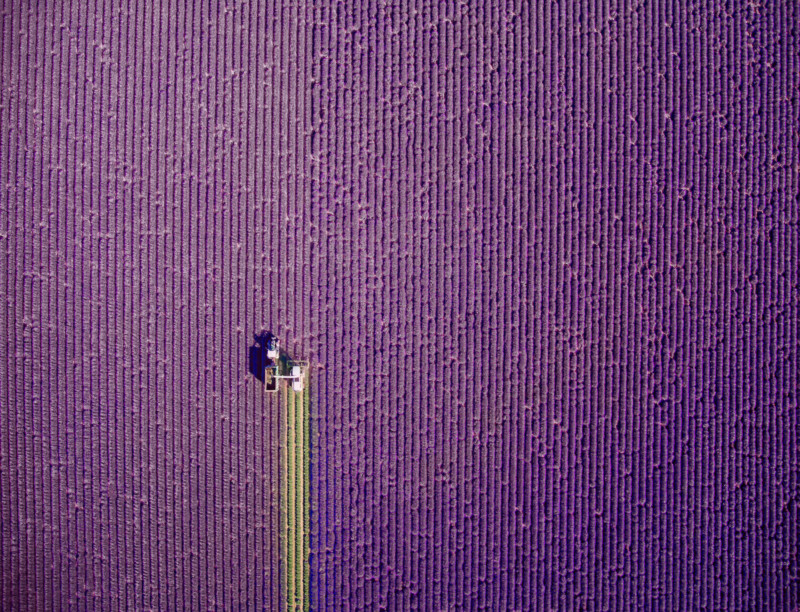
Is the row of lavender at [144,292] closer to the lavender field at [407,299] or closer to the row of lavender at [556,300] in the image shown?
the lavender field at [407,299]

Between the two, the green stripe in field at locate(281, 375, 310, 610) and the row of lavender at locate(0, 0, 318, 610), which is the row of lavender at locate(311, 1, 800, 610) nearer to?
the green stripe in field at locate(281, 375, 310, 610)

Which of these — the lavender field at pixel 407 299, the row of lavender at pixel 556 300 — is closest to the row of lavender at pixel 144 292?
the lavender field at pixel 407 299

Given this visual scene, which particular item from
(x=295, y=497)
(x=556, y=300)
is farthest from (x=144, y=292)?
(x=556, y=300)

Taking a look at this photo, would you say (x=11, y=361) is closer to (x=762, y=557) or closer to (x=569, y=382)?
(x=569, y=382)

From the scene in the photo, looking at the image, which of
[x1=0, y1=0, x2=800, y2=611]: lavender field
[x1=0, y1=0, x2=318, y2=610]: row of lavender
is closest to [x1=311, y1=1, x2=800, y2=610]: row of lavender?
[x1=0, y1=0, x2=800, y2=611]: lavender field

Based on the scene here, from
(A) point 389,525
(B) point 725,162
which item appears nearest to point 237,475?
(A) point 389,525
